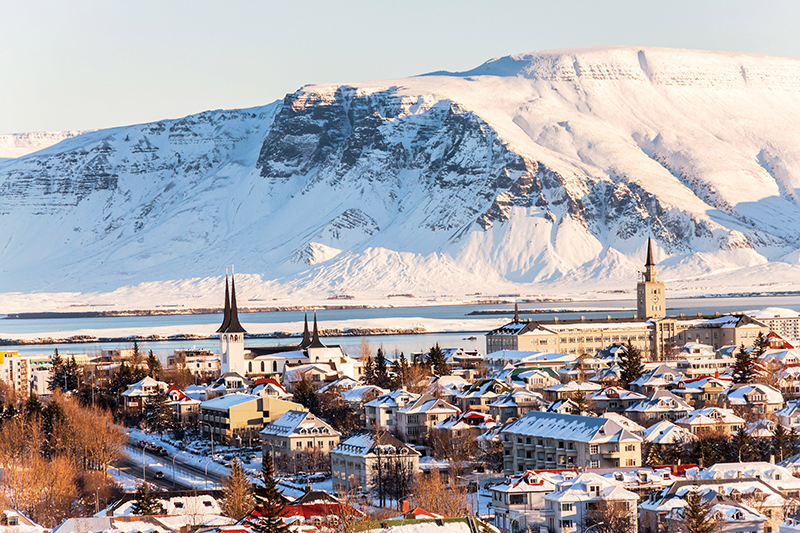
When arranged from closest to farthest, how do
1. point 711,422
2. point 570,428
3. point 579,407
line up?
point 570,428 → point 711,422 → point 579,407

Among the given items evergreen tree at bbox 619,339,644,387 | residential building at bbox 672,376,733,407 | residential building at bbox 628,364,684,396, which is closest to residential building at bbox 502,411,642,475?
residential building at bbox 672,376,733,407

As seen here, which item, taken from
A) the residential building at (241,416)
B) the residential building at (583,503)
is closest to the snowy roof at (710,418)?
the residential building at (583,503)

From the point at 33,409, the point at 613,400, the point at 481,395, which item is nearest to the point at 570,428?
the point at 613,400

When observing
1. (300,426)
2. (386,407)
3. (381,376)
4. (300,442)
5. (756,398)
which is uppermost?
(300,426)

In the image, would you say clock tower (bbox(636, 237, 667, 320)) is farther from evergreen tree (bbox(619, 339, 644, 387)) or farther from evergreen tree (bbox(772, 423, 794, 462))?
evergreen tree (bbox(772, 423, 794, 462))

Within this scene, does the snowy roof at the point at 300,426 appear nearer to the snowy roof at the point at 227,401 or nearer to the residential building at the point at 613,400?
the snowy roof at the point at 227,401

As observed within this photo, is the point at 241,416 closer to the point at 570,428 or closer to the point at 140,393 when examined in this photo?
the point at 140,393

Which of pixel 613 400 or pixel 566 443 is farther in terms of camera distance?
Result: pixel 613 400

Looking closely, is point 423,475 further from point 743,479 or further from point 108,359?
point 108,359
